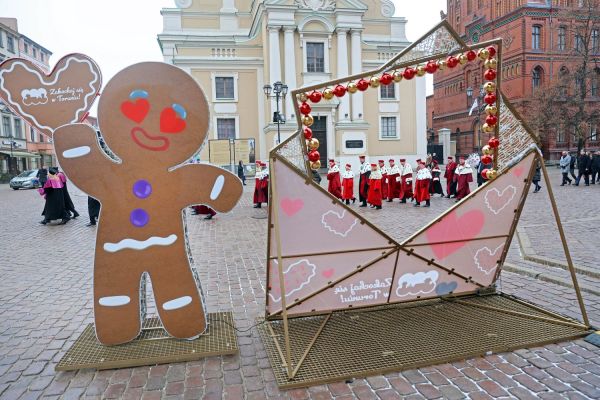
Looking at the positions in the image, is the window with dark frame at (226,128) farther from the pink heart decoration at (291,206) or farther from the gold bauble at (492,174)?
the pink heart decoration at (291,206)

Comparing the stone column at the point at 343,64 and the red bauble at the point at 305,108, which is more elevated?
the stone column at the point at 343,64

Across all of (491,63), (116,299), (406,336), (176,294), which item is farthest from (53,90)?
(491,63)

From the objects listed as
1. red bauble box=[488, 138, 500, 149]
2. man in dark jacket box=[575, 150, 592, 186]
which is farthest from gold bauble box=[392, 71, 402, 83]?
man in dark jacket box=[575, 150, 592, 186]

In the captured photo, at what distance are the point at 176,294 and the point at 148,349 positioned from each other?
22.0 inches

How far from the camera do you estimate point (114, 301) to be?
420 centimetres

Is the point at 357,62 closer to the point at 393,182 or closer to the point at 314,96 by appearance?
the point at 393,182

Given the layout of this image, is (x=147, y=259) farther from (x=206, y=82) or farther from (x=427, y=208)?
(x=206, y=82)

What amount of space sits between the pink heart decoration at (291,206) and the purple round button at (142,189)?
1274mm

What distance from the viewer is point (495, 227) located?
5188 mm

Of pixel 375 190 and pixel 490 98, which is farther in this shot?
pixel 375 190

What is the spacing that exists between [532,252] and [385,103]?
30.1 meters

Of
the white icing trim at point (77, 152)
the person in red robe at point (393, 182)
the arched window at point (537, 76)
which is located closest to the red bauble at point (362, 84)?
the white icing trim at point (77, 152)

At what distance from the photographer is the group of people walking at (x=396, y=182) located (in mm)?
14859

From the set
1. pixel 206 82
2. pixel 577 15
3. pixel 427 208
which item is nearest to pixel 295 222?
pixel 427 208
